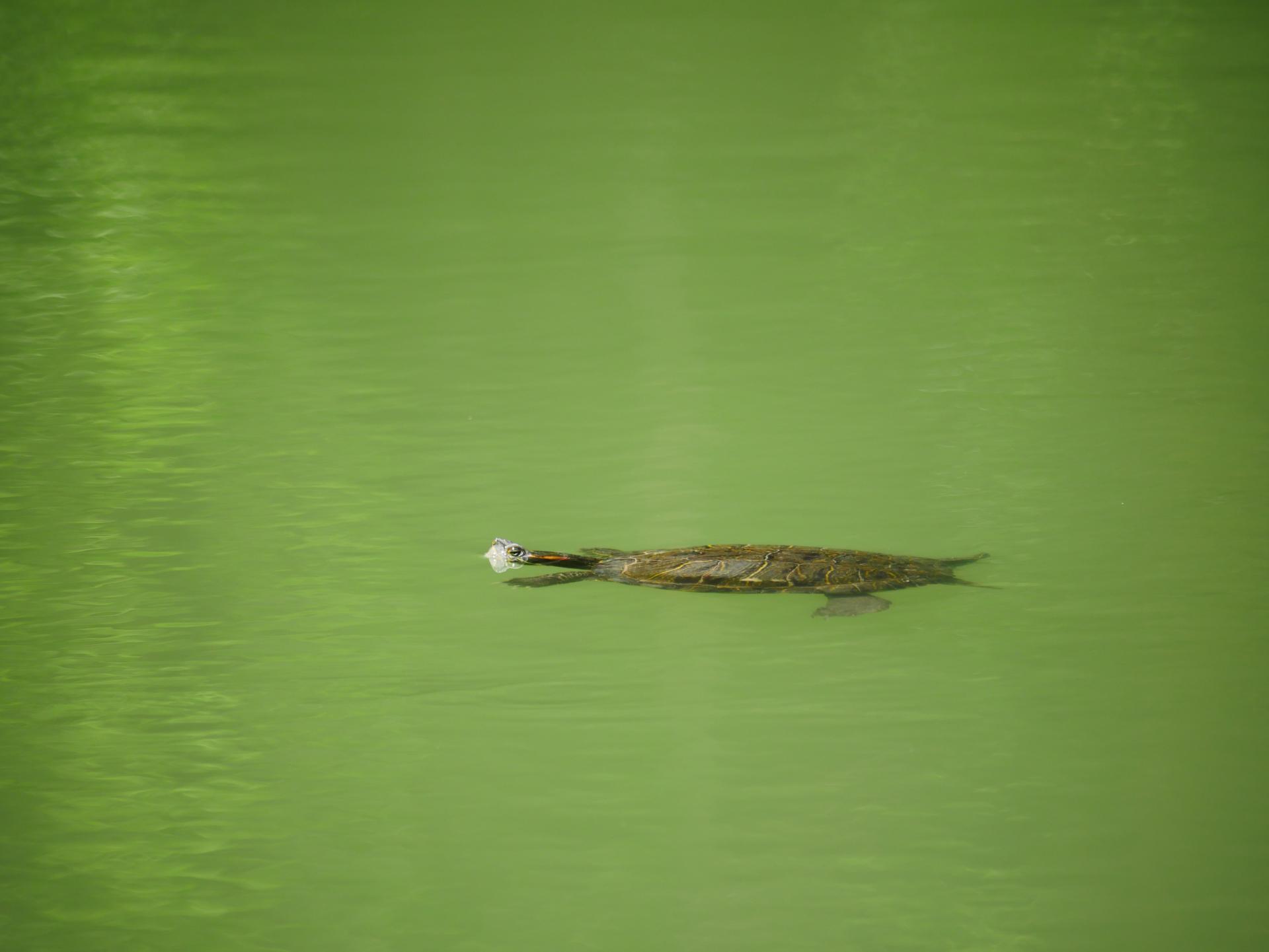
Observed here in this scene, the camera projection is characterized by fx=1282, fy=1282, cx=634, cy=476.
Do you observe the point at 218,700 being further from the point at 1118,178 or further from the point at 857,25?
the point at 857,25

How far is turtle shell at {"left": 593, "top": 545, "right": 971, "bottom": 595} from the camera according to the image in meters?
3.57

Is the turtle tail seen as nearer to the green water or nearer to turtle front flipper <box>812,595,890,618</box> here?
the green water

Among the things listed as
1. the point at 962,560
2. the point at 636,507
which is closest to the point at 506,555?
the point at 636,507

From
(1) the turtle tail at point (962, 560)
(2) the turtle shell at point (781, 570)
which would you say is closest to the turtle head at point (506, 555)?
(2) the turtle shell at point (781, 570)

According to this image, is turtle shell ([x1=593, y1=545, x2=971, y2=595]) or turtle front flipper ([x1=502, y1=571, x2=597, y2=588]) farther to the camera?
turtle front flipper ([x1=502, y1=571, x2=597, y2=588])

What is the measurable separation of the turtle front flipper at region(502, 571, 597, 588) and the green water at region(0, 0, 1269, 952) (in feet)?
0.20

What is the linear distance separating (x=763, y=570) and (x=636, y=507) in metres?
0.76

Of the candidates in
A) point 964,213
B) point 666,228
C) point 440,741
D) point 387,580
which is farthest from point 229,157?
point 440,741

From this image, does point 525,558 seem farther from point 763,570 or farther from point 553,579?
point 763,570

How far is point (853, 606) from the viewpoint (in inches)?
138

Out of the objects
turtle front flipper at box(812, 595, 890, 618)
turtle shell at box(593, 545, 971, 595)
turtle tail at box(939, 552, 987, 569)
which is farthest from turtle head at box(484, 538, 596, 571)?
turtle tail at box(939, 552, 987, 569)

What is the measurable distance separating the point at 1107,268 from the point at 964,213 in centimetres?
100

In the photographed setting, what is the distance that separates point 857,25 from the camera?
9703 millimetres

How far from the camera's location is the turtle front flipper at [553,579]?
381 cm
